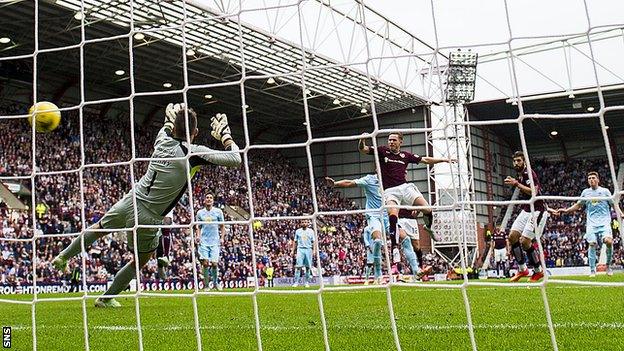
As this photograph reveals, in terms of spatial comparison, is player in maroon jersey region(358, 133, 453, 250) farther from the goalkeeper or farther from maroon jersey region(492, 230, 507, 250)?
maroon jersey region(492, 230, 507, 250)

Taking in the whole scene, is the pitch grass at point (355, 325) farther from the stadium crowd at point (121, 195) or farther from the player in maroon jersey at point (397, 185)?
the stadium crowd at point (121, 195)

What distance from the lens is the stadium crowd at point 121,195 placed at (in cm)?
1956

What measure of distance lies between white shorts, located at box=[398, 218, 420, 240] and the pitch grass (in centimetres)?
387

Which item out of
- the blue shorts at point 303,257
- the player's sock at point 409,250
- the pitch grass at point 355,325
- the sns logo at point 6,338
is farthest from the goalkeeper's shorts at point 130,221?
the blue shorts at point 303,257

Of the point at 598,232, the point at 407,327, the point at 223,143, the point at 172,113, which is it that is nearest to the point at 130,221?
the point at 172,113

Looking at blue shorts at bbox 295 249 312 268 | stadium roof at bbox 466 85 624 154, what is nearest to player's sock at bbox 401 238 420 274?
blue shorts at bbox 295 249 312 268

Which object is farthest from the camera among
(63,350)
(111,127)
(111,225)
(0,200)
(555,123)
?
(555,123)

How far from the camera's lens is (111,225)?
21.5 ft

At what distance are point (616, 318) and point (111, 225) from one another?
4513 millimetres

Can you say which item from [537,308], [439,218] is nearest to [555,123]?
[439,218]

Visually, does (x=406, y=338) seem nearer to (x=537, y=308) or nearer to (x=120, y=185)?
(x=537, y=308)

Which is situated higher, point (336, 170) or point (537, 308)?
point (336, 170)

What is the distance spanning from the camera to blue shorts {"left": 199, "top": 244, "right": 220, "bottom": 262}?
45.8 ft

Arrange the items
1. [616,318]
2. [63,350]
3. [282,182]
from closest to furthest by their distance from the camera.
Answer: [63,350] < [616,318] < [282,182]
